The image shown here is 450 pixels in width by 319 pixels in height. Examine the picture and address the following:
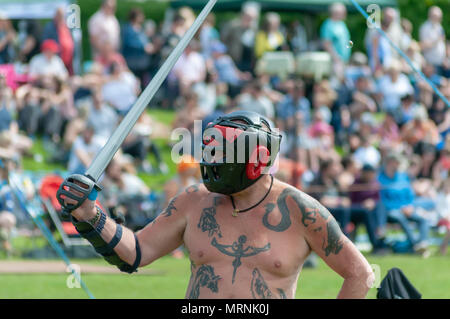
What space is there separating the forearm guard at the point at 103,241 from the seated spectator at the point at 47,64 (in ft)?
Result: 41.1

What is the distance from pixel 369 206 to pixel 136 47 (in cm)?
762

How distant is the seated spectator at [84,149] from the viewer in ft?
48.4

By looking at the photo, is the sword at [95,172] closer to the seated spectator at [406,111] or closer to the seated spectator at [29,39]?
the seated spectator at [406,111]

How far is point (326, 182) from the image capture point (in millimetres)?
15000

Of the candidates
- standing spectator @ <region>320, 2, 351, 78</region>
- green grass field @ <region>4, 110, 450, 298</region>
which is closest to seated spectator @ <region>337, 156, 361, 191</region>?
green grass field @ <region>4, 110, 450, 298</region>

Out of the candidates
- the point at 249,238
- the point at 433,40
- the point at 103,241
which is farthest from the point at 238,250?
the point at 433,40

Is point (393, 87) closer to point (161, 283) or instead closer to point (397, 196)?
point (397, 196)

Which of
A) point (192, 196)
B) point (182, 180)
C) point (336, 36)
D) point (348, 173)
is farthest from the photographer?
point (336, 36)

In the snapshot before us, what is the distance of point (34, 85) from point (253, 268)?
13057 mm

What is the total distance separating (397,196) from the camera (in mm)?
14812

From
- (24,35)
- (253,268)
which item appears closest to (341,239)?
(253,268)

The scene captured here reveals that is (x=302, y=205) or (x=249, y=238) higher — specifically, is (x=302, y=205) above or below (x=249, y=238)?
above

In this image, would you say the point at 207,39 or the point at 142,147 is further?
the point at 207,39
